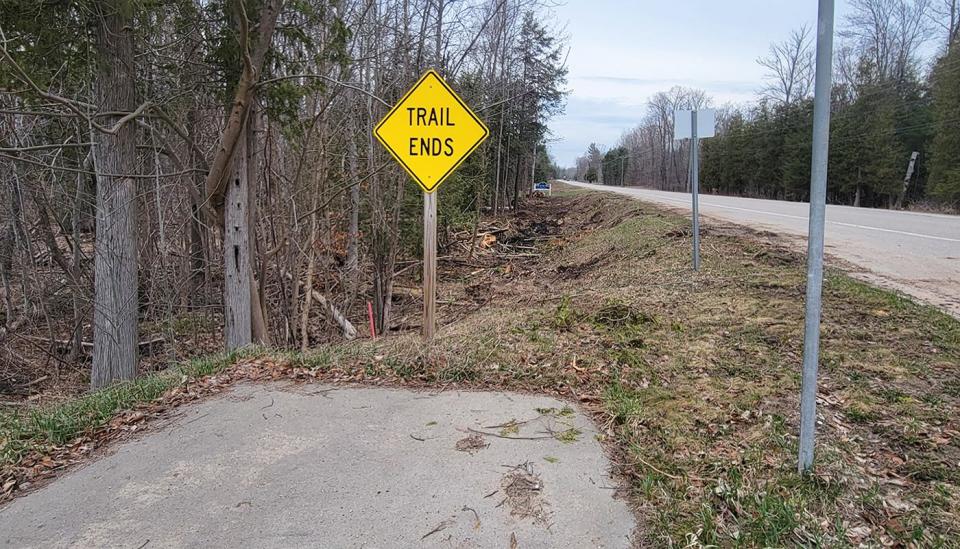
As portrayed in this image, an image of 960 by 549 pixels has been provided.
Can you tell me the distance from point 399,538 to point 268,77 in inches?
248

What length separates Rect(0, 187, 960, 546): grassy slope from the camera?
2.63 metres

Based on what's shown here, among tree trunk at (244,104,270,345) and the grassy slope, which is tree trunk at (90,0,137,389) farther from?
the grassy slope

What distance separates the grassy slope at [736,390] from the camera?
104 inches

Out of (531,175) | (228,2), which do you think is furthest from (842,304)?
(531,175)

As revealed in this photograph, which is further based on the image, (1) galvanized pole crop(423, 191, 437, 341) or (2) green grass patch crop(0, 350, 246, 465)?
(1) galvanized pole crop(423, 191, 437, 341)

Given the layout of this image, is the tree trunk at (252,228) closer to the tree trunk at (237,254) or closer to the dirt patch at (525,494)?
the tree trunk at (237,254)

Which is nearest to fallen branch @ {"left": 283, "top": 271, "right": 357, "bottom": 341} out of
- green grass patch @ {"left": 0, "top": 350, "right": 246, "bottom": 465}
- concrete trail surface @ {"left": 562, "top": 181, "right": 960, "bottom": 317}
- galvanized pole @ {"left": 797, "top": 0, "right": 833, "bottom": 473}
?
green grass patch @ {"left": 0, "top": 350, "right": 246, "bottom": 465}

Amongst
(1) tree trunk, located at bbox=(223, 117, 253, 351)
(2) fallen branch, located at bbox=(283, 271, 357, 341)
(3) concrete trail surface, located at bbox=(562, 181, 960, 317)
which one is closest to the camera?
(3) concrete trail surface, located at bbox=(562, 181, 960, 317)

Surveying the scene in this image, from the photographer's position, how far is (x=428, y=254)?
5168 millimetres

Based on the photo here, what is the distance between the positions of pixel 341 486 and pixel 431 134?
3.28 meters

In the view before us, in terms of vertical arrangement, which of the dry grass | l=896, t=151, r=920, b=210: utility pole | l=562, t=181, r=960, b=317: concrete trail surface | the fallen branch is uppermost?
l=896, t=151, r=920, b=210: utility pole

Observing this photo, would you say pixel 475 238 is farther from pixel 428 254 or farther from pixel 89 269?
pixel 428 254

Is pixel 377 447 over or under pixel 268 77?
under

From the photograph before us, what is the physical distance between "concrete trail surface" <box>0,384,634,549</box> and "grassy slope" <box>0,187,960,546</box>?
16.3 inches
